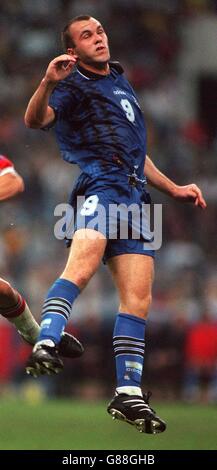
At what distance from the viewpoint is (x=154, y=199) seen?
48.7ft

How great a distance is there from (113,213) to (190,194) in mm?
718

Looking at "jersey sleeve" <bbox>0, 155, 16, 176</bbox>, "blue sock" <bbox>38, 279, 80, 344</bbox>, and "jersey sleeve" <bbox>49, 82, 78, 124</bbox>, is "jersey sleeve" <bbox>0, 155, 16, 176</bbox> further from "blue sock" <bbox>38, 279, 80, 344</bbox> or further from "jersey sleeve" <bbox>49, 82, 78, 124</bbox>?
"blue sock" <bbox>38, 279, 80, 344</bbox>

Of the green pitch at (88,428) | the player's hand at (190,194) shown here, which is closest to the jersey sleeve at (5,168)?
the player's hand at (190,194)

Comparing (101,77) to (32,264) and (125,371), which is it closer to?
(125,371)

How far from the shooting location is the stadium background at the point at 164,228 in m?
13.2

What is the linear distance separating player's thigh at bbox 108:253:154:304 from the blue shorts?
40mm

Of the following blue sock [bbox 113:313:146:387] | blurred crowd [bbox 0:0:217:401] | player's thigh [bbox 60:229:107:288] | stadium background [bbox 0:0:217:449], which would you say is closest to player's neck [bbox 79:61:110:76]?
player's thigh [bbox 60:229:107:288]

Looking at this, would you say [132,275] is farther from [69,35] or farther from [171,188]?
[69,35]

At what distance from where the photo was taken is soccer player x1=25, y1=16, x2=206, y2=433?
6.79 meters

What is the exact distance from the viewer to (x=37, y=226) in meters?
14.7

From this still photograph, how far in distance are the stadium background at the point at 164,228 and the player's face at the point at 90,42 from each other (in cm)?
365

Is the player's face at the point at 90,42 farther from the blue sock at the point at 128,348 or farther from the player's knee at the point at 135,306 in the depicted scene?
the blue sock at the point at 128,348

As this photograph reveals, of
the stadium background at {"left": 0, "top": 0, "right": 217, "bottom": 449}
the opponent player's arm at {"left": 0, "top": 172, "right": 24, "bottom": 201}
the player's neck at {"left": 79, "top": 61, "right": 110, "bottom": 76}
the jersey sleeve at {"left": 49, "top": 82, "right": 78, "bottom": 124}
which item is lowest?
the opponent player's arm at {"left": 0, "top": 172, "right": 24, "bottom": 201}
